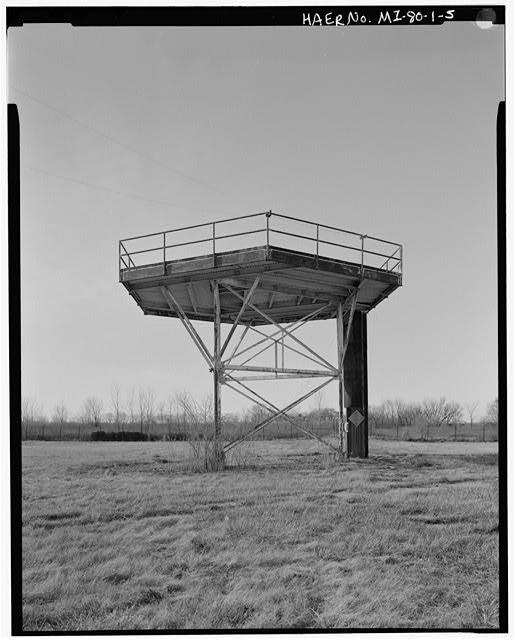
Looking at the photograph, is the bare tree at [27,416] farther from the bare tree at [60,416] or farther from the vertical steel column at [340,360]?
the vertical steel column at [340,360]

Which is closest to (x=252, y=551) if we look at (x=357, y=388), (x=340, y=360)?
(x=340, y=360)

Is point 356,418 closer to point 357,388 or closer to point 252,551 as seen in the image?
point 357,388

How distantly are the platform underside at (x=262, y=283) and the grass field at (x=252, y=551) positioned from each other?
Answer: 15.1ft

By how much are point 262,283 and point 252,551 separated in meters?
7.81

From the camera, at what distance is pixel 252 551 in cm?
998

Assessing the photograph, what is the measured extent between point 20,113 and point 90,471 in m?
7.67

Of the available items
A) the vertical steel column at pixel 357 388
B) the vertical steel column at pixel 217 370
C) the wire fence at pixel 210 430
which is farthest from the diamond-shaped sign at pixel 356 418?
the vertical steel column at pixel 217 370

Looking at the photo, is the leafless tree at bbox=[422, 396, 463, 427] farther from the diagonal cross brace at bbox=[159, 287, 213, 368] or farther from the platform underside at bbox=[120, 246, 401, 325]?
the diagonal cross brace at bbox=[159, 287, 213, 368]

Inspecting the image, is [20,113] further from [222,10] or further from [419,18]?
[419,18]

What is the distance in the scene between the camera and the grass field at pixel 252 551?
8680 mm

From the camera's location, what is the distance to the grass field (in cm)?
868

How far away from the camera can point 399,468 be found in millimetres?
16344

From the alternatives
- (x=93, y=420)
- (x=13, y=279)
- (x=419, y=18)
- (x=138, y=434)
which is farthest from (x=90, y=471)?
(x=419, y=18)

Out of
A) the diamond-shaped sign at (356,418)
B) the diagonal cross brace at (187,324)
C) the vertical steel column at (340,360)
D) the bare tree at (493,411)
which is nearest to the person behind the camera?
the bare tree at (493,411)
